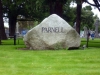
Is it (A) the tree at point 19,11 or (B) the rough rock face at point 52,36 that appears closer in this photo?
(B) the rough rock face at point 52,36

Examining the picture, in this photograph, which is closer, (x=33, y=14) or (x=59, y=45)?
(x=59, y=45)

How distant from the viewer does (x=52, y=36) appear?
53.4 feet

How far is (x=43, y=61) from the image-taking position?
35.3 ft

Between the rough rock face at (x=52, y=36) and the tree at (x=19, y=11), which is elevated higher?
the tree at (x=19, y=11)

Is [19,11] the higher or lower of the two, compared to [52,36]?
higher

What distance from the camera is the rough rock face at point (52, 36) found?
16109 millimetres

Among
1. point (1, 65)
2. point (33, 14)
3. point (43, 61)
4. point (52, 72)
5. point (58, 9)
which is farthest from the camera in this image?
point (33, 14)

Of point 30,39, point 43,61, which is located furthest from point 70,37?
point 43,61

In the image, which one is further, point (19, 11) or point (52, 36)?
point (19, 11)

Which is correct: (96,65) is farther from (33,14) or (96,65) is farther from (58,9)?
(33,14)

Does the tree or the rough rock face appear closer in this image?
the rough rock face

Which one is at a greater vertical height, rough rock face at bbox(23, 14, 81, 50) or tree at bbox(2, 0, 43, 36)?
tree at bbox(2, 0, 43, 36)

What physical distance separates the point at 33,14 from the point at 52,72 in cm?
4013

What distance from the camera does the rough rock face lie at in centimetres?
1611
